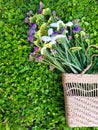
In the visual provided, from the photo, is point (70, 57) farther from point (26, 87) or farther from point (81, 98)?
point (26, 87)

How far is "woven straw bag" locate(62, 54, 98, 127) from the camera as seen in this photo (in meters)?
2.14

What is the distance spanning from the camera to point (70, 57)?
2.19m

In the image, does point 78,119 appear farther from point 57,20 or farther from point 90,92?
point 57,20

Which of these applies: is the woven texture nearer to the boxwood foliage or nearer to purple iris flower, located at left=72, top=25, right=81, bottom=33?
the boxwood foliage

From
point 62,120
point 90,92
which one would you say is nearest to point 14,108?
point 62,120

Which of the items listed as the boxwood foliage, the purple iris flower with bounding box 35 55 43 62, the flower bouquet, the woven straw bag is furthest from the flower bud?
the woven straw bag

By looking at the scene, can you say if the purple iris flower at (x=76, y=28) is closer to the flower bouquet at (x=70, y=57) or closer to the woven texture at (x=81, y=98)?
the flower bouquet at (x=70, y=57)

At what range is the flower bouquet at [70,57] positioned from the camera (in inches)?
83.9

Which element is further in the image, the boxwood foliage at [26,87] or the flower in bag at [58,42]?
the boxwood foliage at [26,87]

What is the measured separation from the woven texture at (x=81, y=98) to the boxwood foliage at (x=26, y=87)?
13cm

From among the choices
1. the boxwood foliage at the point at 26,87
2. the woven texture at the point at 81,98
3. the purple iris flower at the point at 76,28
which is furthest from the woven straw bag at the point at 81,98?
the purple iris flower at the point at 76,28

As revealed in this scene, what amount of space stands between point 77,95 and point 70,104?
2.7 inches

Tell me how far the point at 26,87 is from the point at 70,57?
0.36 meters

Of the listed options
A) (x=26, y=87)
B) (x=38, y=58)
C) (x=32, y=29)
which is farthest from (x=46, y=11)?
(x=26, y=87)
